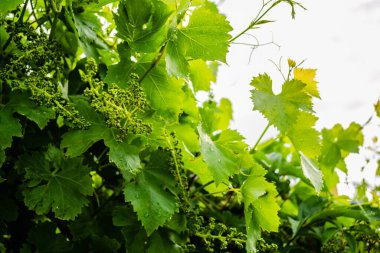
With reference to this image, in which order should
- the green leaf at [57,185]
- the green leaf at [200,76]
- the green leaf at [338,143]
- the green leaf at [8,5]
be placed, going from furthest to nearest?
the green leaf at [338,143], the green leaf at [200,76], the green leaf at [57,185], the green leaf at [8,5]

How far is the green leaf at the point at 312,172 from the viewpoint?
3.13ft

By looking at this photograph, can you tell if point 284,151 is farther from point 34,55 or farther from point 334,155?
point 34,55

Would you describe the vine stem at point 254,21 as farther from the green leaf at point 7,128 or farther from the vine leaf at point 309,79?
the green leaf at point 7,128

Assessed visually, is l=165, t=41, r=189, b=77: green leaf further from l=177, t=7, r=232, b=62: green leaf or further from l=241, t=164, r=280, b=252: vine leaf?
l=241, t=164, r=280, b=252: vine leaf

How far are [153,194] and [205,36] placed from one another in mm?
337

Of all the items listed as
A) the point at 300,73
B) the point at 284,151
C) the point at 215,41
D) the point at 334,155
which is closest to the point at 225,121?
the point at 284,151

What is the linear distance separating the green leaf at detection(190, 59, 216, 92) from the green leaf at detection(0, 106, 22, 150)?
482 millimetres

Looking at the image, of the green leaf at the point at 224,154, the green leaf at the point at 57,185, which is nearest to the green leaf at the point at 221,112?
the green leaf at the point at 224,154

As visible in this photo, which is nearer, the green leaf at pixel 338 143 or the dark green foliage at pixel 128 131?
the dark green foliage at pixel 128 131

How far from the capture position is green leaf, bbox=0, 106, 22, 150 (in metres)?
0.82

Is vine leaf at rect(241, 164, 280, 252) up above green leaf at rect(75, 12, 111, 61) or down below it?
below

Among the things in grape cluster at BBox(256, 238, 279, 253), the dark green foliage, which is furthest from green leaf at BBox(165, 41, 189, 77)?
grape cluster at BBox(256, 238, 279, 253)

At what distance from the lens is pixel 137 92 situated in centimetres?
82

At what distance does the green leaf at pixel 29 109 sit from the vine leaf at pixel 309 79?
0.54 metres
